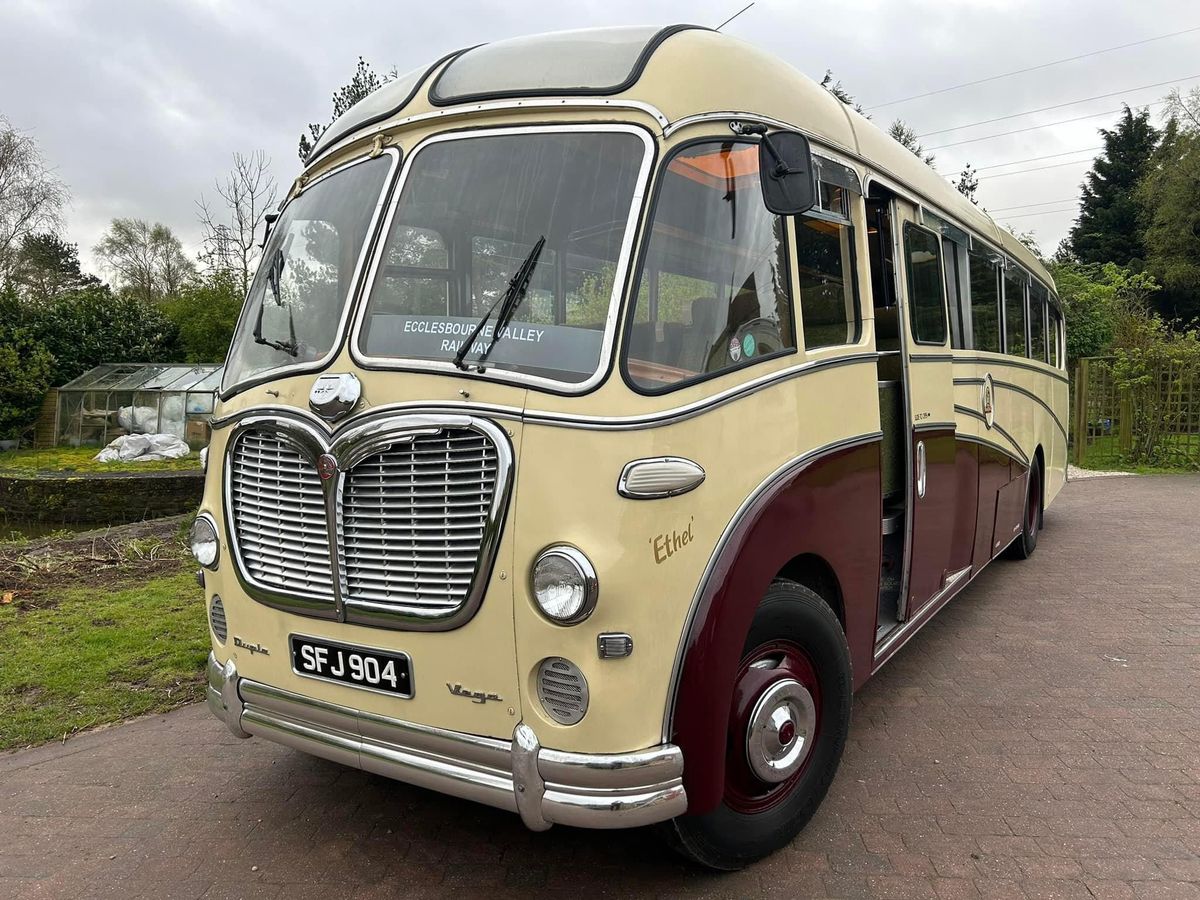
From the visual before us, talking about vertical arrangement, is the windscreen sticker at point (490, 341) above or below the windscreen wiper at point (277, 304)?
below

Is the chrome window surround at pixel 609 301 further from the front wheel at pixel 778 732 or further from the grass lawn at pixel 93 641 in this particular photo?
the grass lawn at pixel 93 641

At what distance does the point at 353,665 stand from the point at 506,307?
1340 millimetres

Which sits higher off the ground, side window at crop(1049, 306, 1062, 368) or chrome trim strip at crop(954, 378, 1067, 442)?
side window at crop(1049, 306, 1062, 368)

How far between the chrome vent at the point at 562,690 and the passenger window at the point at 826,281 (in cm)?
159

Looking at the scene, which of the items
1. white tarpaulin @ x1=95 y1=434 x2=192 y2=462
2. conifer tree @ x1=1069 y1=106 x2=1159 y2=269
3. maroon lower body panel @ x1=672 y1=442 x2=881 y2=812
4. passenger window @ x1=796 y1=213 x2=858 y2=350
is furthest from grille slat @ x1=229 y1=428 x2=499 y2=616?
conifer tree @ x1=1069 y1=106 x2=1159 y2=269

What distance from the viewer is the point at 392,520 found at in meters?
2.79

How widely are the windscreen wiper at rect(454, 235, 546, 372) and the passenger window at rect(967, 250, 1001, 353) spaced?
362cm

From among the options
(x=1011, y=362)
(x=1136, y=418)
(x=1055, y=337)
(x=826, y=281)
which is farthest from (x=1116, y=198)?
(x=826, y=281)

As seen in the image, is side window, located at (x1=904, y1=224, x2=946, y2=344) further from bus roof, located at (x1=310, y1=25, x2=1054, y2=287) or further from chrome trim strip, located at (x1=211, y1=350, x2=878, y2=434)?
chrome trim strip, located at (x1=211, y1=350, x2=878, y2=434)

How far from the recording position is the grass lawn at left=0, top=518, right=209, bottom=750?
480 cm

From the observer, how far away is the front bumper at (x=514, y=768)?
2492 millimetres

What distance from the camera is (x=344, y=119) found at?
3.57m

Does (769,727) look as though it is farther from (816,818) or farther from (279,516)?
(279,516)

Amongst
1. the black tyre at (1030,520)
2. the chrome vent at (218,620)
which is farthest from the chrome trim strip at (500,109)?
the black tyre at (1030,520)
